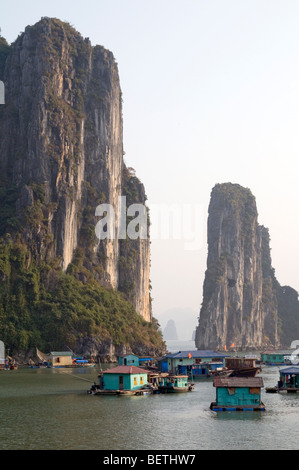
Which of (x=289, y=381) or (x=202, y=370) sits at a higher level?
(x=289, y=381)

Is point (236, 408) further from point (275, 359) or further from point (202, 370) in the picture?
point (275, 359)

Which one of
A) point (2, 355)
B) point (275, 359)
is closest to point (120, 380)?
point (2, 355)

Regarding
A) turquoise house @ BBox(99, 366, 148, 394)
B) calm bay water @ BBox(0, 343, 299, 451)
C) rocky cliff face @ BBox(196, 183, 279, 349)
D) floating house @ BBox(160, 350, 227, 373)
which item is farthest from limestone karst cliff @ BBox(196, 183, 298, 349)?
turquoise house @ BBox(99, 366, 148, 394)

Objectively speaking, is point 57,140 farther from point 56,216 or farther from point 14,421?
point 14,421

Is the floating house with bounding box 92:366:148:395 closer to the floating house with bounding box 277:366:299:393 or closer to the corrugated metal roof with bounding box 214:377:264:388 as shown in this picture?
the corrugated metal roof with bounding box 214:377:264:388

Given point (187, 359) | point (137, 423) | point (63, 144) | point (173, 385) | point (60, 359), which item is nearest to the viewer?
point (137, 423)

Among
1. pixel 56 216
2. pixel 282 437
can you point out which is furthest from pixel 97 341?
pixel 282 437

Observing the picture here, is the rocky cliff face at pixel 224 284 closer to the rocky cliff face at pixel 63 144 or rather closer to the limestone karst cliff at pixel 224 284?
the limestone karst cliff at pixel 224 284
